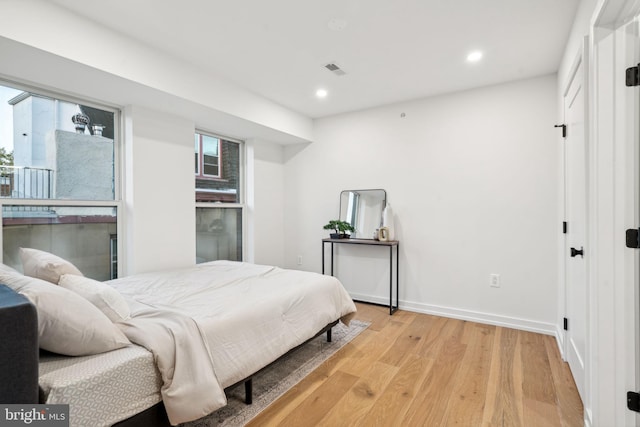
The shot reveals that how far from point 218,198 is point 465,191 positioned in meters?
2.94

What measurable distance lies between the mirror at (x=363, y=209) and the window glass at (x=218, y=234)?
4.76 ft

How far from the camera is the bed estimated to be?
47.9 inches

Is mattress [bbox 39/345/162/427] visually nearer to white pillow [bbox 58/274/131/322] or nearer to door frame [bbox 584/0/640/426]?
white pillow [bbox 58/274/131/322]

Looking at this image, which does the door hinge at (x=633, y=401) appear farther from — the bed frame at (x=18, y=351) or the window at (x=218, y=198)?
the window at (x=218, y=198)

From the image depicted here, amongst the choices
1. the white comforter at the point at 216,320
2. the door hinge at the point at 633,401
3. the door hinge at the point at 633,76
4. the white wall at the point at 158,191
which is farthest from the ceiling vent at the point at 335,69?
the door hinge at the point at 633,401

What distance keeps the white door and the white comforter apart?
159cm

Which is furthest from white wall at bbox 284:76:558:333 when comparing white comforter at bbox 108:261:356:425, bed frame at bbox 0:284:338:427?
bed frame at bbox 0:284:338:427

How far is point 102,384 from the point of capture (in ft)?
4.01

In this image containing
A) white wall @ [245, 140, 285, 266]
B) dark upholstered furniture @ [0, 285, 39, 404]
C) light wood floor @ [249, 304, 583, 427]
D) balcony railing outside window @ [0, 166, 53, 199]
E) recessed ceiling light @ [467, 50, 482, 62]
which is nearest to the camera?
dark upholstered furniture @ [0, 285, 39, 404]

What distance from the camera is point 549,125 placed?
9.73 ft

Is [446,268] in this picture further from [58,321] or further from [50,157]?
[50,157]

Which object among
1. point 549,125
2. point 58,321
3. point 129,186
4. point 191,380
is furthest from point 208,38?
point 549,125

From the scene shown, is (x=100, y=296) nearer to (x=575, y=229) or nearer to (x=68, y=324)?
(x=68, y=324)

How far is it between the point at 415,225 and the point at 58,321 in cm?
326
